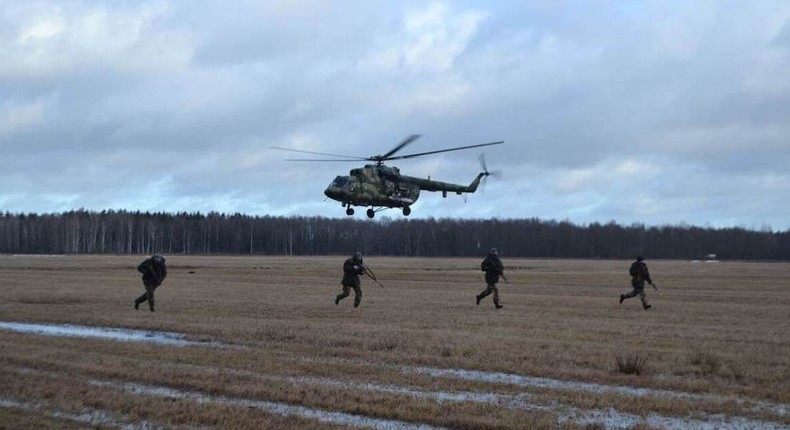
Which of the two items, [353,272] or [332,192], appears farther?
[332,192]

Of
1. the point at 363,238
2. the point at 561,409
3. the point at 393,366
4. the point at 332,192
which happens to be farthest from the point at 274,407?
the point at 363,238

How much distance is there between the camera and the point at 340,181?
1351 inches

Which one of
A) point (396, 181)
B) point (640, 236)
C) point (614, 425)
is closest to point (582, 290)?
point (396, 181)

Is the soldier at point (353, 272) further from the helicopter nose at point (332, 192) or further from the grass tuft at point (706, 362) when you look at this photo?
the grass tuft at point (706, 362)

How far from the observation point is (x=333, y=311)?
25.5 meters

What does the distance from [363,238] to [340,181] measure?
145377 mm

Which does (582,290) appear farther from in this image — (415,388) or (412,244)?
(412,244)

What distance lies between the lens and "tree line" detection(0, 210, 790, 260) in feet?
544

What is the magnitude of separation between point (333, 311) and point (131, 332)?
265 inches

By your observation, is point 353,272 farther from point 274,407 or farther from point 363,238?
point 363,238

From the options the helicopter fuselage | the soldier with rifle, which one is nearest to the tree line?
the helicopter fuselage

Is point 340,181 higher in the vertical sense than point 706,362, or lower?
higher

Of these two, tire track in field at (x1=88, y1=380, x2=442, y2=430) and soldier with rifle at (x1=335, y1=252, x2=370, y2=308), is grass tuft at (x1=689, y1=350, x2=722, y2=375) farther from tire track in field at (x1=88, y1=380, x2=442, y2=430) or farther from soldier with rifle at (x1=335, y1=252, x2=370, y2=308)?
soldier with rifle at (x1=335, y1=252, x2=370, y2=308)

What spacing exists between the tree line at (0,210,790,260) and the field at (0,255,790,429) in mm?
137111
